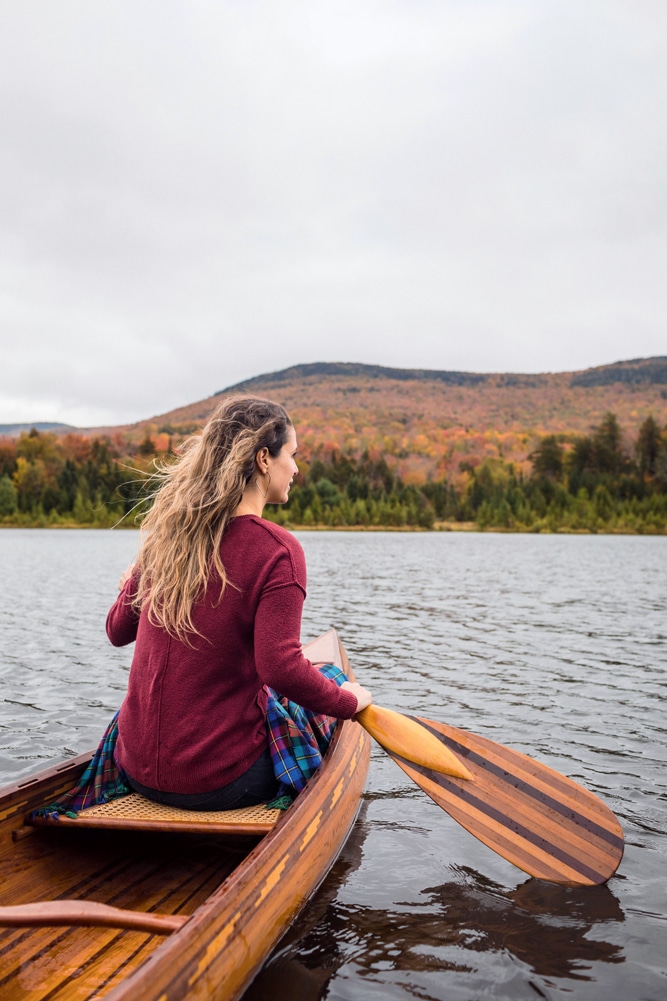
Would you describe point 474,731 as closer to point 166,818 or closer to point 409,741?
point 409,741

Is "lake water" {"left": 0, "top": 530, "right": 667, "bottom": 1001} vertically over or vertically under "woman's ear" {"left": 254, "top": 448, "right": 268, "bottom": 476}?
under

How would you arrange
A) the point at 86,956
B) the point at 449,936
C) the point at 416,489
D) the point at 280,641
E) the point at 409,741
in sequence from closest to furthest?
the point at 86,956, the point at 280,641, the point at 449,936, the point at 409,741, the point at 416,489

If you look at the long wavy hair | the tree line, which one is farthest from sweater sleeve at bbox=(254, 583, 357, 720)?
the tree line

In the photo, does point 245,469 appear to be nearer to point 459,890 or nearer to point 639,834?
point 459,890

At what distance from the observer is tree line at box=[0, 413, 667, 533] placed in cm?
9106

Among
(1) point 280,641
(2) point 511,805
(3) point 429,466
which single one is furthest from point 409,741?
(3) point 429,466

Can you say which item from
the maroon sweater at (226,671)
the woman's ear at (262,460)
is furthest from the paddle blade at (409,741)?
the woman's ear at (262,460)

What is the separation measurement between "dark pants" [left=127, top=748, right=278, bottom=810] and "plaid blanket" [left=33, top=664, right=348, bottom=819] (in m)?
0.05

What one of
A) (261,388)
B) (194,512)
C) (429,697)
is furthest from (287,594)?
(261,388)

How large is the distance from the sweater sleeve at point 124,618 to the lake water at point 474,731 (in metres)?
1.68

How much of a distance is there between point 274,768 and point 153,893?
0.77 metres

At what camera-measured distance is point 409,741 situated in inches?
168

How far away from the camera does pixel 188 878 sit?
12.2ft

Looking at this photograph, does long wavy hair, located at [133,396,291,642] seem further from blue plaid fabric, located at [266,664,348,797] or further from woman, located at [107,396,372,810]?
blue plaid fabric, located at [266,664,348,797]
